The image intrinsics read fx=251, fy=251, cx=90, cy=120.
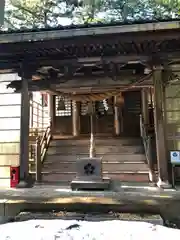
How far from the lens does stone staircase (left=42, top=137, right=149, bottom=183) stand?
8.83m

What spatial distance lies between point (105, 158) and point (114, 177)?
1.26 metres

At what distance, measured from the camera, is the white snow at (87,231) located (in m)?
4.01

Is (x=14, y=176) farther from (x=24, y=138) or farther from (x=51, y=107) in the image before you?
(x=51, y=107)

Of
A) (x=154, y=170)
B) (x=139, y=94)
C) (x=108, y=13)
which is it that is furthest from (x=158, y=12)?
(x=154, y=170)

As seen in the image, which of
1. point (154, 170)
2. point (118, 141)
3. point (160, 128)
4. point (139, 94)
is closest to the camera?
point (160, 128)

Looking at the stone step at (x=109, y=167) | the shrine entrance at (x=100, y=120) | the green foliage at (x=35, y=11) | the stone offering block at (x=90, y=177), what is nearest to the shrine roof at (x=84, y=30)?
the stone offering block at (x=90, y=177)

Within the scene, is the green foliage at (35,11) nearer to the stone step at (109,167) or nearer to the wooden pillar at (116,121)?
the wooden pillar at (116,121)

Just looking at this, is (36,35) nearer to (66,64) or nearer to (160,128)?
(66,64)

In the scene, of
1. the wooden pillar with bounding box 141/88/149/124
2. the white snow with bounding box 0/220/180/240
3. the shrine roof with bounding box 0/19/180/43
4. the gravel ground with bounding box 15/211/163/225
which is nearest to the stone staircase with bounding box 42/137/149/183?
the wooden pillar with bounding box 141/88/149/124

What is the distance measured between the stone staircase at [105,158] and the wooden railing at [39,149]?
0.24 m

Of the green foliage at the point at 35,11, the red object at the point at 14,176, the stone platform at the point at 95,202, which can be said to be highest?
the green foliage at the point at 35,11

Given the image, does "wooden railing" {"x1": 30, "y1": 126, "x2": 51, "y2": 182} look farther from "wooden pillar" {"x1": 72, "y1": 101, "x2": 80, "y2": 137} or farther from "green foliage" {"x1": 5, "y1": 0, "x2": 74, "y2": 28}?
"green foliage" {"x1": 5, "y1": 0, "x2": 74, "y2": 28}

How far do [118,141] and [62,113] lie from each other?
177 inches

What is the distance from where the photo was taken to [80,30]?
5523 millimetres
